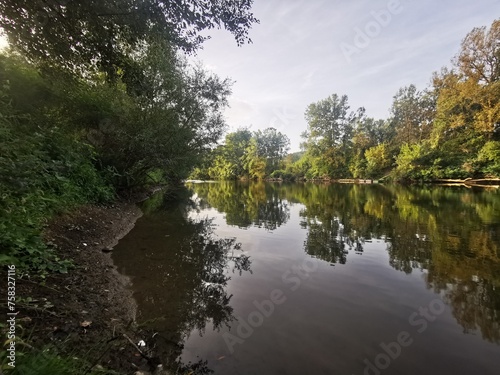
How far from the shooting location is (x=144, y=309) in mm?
4496

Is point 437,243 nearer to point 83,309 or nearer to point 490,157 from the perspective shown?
point 83,309

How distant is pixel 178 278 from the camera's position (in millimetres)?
5852

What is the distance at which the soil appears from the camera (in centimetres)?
283

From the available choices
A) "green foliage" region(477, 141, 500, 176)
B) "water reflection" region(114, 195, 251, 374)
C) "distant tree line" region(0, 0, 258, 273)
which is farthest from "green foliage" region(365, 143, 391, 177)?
"water reflection" region(114, 195, 251, 374)

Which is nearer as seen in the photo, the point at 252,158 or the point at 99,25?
the point at 99,25

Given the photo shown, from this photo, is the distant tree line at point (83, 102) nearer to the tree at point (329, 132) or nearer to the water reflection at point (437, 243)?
the water reflection at point (437, 243)

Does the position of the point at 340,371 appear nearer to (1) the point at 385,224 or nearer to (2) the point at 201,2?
(2) the point at 201,2

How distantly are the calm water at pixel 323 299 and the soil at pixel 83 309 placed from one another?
403 millimetres

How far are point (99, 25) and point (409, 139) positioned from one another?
194 ft

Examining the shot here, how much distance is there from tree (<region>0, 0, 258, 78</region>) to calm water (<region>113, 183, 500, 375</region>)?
15.2 ft

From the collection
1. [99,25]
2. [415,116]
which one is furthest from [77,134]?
[415,116]

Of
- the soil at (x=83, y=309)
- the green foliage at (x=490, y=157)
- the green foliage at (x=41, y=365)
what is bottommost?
the soil at (x=83, y=309)

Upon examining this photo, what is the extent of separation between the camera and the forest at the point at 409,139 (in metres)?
32.8

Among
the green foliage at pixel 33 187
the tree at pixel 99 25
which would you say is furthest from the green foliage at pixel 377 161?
the tree at pixel 99 25
